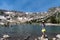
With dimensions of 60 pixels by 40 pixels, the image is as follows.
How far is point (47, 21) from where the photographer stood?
405ft

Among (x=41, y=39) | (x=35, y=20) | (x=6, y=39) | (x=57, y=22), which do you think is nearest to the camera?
(x=6, y=39)

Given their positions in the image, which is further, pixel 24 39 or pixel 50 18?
pixel 50 18

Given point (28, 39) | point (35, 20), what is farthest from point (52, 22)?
point (28, 39)

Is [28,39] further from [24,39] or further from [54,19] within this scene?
[54,19]

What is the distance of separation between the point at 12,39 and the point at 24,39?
2.34 m

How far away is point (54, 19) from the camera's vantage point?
12250 cm

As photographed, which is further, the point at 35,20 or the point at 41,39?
the point at 35,20

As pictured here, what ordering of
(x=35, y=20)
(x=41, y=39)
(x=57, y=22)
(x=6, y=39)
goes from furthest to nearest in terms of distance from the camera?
1. (x=35, y=20)
2. (x=57, y=22)
3. (x=41, y=39)
4. (x=6, y=39)

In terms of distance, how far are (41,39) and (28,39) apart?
2933mm

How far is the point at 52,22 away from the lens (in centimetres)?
12194

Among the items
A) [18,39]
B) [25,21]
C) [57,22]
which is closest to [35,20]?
[25,21]

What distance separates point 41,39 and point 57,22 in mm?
73391

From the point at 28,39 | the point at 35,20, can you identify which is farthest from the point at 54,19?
the point at 28,39

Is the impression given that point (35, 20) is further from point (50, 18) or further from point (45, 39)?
point (45, 39)
